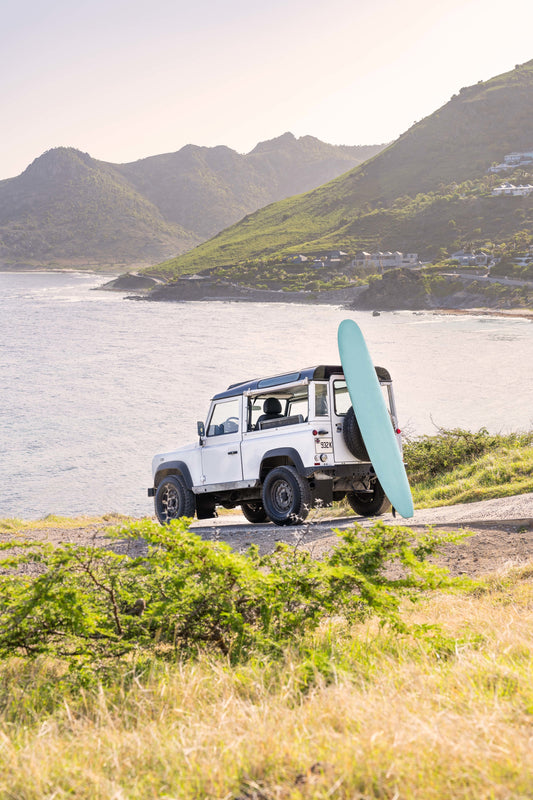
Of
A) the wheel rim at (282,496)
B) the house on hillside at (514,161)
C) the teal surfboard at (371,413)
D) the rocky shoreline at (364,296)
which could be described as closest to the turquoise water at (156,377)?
the rocky shoreline at (364,296)

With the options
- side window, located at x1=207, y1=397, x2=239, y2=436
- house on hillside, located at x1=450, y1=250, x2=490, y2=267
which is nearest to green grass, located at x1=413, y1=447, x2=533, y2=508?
side window, located at x1=207, y1=397, x2=239, y2=436

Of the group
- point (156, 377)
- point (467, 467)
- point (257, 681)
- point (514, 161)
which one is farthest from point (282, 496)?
point (514, 161)

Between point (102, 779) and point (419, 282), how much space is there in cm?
11417

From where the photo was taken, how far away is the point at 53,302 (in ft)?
396

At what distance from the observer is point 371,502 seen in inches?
486

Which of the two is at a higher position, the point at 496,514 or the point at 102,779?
the point at 102,779

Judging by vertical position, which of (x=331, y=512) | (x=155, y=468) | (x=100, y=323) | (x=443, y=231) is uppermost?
(x=443, y=231)

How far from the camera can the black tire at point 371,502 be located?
12109mm

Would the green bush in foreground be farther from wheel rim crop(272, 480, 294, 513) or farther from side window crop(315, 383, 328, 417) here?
wheel rim crop(272, 480, 294, 513)

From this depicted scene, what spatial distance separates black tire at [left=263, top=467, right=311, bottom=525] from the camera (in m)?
10.9

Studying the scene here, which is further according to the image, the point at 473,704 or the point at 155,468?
the point at 155,468

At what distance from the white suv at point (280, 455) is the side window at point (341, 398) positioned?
16 millimetres

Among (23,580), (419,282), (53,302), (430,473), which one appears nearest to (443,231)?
(419,282)

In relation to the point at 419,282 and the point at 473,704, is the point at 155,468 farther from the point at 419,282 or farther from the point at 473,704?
the point at 419,282
